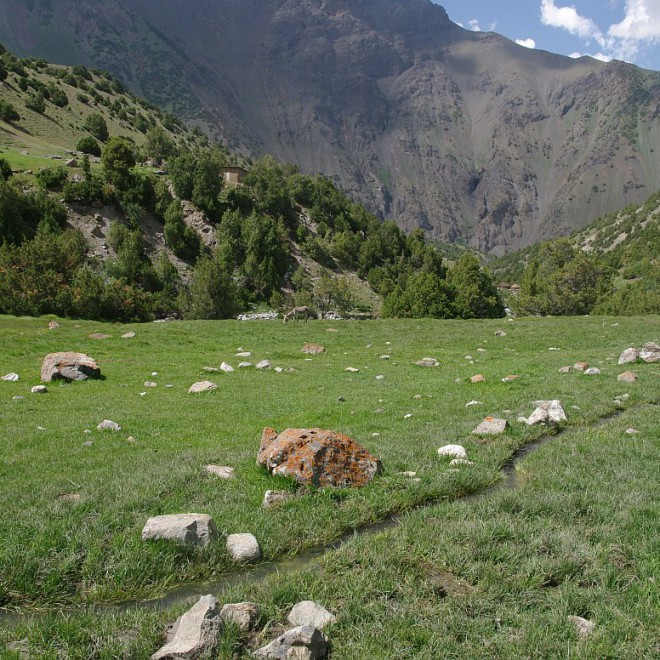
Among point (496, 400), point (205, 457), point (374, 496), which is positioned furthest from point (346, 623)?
point (496, 400)

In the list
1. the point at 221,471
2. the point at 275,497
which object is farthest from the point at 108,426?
the point at 275,497

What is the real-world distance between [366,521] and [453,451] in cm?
341

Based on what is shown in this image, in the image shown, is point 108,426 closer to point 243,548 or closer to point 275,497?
point 275,497

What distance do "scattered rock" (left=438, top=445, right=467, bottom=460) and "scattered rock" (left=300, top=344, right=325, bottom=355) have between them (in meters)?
20.1

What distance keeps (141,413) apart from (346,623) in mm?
12339

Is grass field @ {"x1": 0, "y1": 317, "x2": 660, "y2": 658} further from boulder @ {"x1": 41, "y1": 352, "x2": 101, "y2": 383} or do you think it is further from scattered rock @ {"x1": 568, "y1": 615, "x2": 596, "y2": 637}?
boulder @ {"x1": 41, "y1": 352, "x2": 101, "y2": 383}

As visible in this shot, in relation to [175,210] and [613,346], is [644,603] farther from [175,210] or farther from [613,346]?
[175,210]

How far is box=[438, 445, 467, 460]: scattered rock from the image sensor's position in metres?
10.4

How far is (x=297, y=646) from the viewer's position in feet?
15.5

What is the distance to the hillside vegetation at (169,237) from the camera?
55.1 meters

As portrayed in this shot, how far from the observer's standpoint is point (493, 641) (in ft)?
16.4

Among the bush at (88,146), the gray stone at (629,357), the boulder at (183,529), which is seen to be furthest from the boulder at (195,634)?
the bush at (88,146)

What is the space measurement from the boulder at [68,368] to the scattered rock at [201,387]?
5.45m

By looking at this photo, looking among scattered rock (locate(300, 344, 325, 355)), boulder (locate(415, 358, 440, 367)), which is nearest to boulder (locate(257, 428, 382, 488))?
boulder (locate(415, 358, 440, 367))
